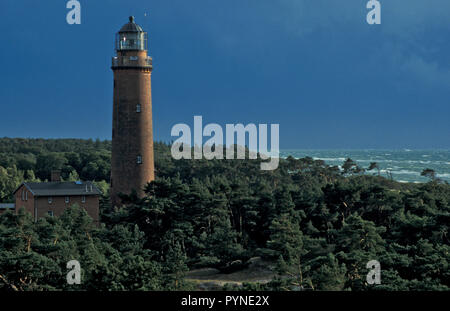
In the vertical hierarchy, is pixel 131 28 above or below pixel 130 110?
above

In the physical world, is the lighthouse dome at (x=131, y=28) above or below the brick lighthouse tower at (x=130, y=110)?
above

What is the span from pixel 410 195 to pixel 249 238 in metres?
10.2

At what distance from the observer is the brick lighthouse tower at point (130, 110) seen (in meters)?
42.1

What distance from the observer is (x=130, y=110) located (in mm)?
42188

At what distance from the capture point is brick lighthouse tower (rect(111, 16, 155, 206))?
138 feet

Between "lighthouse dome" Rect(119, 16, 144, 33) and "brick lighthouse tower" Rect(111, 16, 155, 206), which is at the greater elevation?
"lighthouse dome" Rect(119, 16, 144, 33)

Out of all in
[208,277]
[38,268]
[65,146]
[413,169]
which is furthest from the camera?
[413,169]

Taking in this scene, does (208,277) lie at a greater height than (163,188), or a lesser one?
lesser
